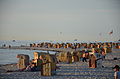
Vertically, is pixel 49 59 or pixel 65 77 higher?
pixel 49 59

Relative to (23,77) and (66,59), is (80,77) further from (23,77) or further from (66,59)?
(66,59)

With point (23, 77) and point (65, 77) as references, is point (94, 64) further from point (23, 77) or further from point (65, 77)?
point (23, 77)

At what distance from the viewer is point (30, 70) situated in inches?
691

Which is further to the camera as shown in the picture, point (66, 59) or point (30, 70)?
point (66, 59)

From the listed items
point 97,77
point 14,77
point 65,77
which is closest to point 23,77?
point 14,77

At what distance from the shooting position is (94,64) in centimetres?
1844

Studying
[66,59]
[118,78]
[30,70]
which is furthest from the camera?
[66,59]

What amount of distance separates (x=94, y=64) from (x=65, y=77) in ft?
15.0

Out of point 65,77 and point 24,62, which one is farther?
point 24,62

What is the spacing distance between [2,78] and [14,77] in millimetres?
719

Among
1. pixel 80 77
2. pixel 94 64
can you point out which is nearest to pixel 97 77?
pixel 80 77

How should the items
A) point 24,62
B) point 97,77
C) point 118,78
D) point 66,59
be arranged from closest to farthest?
point 118,78
point 97,77
point 24,62
point 66,59

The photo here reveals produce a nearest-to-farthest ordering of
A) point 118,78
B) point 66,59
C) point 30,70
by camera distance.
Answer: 1. point 118,78
2. point 30,70
3. point 66,59

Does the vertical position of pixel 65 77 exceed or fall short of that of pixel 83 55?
it falls short
